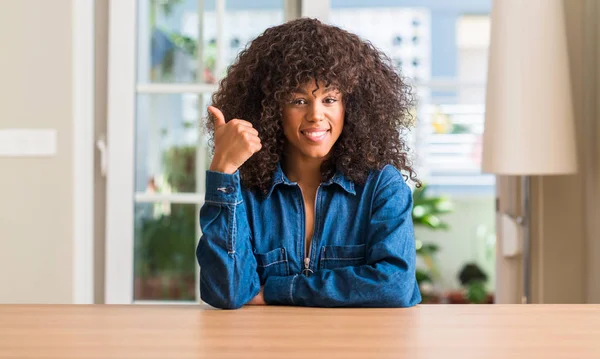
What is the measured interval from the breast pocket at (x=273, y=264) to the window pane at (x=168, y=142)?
1432 millimetres

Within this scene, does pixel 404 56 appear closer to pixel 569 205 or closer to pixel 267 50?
pixel 569 205

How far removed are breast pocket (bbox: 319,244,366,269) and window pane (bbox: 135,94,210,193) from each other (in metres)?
1.46

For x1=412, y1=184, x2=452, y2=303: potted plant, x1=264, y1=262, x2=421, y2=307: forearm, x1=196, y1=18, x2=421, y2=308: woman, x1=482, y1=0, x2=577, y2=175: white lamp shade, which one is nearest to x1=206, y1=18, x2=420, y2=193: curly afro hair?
x1=196, y1=18, x2=421, y2=308: woman

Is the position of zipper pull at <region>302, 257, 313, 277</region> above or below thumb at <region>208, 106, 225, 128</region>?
below

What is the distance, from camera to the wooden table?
3.42 feet

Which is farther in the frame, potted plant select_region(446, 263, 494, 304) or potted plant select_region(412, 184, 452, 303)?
potted plant select_region(446, 263, 494, 304)

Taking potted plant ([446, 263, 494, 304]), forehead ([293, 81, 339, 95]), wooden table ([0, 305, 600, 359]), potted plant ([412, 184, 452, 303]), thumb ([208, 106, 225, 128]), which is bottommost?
potted plant ([446, 263, 494, 304])

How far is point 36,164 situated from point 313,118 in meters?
1.54

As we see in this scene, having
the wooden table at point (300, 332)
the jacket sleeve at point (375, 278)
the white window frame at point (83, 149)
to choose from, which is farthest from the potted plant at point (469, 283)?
the wooden table at point (300, 332)

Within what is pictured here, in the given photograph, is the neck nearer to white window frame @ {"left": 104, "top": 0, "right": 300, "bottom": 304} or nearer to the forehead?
the forehead

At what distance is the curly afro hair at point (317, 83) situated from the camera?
162cm

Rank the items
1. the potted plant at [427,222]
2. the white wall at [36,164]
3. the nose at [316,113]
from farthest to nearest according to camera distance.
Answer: the potted plant at [427,222] → the white wall at [36,164] → the nose at [316,113]

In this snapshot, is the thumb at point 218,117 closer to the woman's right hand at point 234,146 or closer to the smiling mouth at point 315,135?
the woman's right hand at point 234,146

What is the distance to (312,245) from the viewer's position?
5.30 ft
